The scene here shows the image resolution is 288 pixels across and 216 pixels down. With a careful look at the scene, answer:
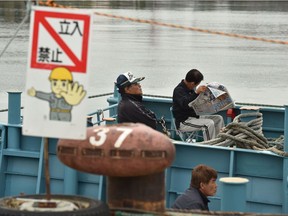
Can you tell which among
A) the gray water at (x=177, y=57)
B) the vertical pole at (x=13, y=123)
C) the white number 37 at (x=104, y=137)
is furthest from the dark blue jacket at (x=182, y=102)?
the gray water at (x=177, y=57)

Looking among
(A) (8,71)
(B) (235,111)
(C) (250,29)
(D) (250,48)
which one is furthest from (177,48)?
(B) (235,111)

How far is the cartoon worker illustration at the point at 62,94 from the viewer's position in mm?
6828

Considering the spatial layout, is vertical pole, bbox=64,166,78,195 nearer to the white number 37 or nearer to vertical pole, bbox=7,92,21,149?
vertical pole, bbox=7,92,21,149

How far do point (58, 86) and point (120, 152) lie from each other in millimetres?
630

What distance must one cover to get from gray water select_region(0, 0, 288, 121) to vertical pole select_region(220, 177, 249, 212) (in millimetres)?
15945

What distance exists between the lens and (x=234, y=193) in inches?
310

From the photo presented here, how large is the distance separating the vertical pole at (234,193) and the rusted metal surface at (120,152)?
88cm

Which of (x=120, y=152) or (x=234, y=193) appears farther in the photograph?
(x=234, y=193)

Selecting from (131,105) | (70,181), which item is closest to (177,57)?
(131,105)

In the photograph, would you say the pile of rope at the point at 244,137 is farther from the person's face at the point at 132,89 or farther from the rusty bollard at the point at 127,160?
the rusty bollard at the point at 127,160

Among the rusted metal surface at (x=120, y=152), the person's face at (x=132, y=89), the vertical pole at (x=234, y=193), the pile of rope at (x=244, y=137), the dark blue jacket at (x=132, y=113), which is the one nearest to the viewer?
the rusted metal surface at (x=120, y=152)

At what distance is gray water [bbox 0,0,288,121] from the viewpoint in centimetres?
3064

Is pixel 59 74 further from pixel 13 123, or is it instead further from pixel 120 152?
pixel 13 123

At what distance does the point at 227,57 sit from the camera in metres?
42.3
